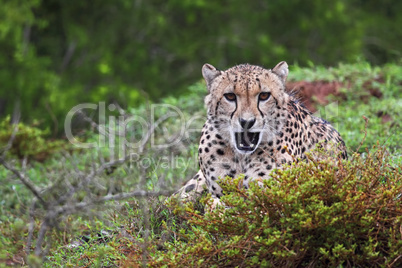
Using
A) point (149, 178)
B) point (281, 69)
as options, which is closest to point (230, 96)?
point (281, 69)

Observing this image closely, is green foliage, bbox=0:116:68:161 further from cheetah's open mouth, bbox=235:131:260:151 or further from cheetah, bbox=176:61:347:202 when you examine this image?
cheetah's open mouth, bbox=235:131:260:151

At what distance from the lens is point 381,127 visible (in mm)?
7730

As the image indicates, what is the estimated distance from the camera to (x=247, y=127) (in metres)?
5.28

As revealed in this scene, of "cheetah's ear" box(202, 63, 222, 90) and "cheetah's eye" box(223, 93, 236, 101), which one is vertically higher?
"cheetah's ear" box(202, 63, 222, 90)

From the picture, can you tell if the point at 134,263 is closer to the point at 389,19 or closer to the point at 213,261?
the point at 213,261

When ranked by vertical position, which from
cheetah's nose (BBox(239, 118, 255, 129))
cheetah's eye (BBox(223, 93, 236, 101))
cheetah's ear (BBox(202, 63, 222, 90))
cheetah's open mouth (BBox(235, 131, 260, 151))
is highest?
cheetah's ear (BBox(202, 63, 222, 90))

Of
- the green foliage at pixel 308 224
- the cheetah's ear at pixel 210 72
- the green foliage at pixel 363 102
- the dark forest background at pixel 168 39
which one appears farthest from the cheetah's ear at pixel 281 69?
the dark forest background at pixel 168 39

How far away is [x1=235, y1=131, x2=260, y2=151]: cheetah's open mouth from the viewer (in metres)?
5.40

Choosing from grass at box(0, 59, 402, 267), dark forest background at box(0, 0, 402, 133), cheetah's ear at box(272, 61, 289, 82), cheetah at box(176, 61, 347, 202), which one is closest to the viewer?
grass at box(0, 59, 402, 267)

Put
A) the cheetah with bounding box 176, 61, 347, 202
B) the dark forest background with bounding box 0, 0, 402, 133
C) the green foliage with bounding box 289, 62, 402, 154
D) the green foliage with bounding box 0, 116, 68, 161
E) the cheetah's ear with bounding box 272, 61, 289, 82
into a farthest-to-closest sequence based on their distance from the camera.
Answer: the dark forest background with bounding box 0, 0, 402, 133 < the green foliage with bounding box 0, 116, 68, 161 < the green foliage with bounding box 289, 62, 402, 154 < the cheetah's ear with bounding box 272, 61, 289, 82 < the cheetah with bounding box 176, 61, 347, 202

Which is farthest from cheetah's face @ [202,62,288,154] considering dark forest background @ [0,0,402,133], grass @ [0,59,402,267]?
dark forest background @ [0,0,402,133]

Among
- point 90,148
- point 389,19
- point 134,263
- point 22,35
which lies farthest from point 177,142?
point 389,19

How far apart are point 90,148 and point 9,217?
84.8 inches

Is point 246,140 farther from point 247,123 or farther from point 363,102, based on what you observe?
point 363,102
